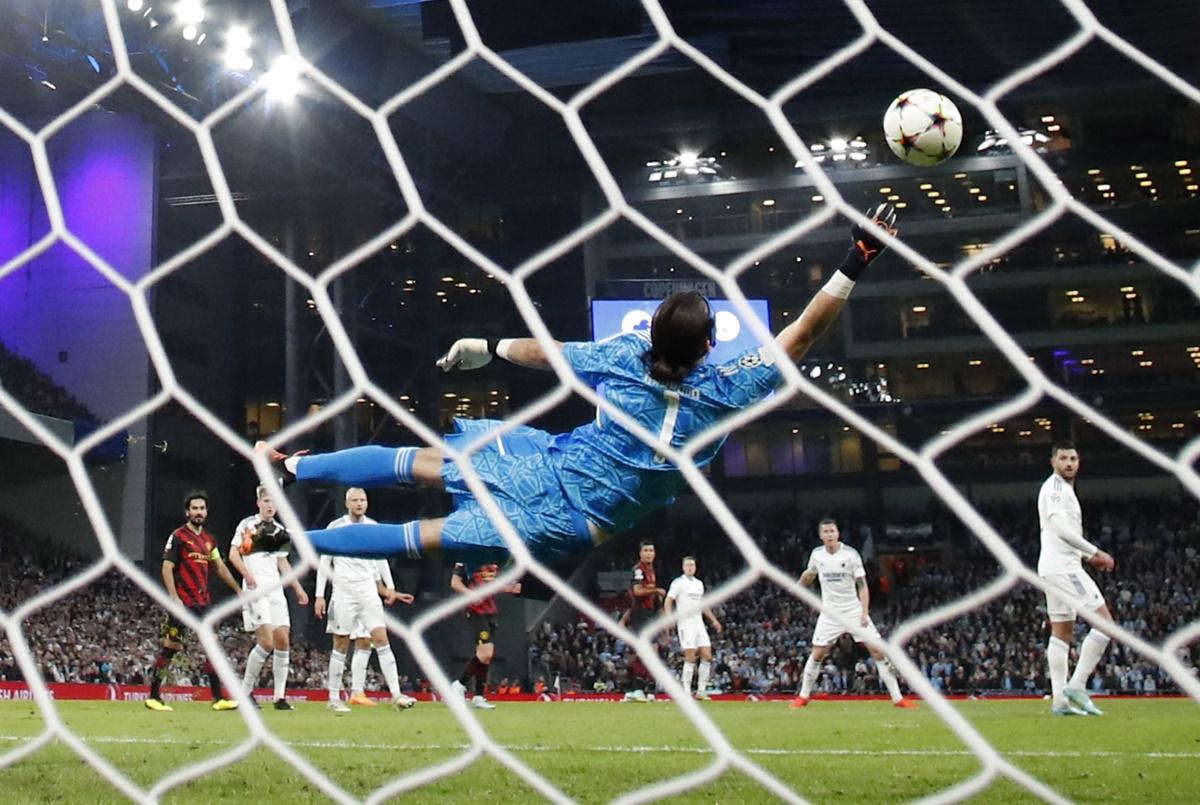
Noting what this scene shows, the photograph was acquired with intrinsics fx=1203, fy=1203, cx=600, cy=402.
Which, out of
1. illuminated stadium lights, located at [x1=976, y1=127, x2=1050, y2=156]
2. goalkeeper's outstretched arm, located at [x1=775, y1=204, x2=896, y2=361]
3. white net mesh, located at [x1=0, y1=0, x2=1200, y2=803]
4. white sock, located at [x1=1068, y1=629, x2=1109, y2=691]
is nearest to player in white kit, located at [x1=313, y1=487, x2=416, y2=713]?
white sock, located at [x1=1068, y1=629, x2=1109, y2=691]

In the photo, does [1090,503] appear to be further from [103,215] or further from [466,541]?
[466,541]

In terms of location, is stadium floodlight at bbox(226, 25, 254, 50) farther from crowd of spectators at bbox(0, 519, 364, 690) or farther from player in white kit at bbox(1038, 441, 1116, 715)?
player in white kit at bbox(1038, 441, 1116, 715)

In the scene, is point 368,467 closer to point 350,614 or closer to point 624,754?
point 624,754

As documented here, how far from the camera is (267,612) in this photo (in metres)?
7.37

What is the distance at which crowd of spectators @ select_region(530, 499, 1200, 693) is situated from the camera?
1672 cm

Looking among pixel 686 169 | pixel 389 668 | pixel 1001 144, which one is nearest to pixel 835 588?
→ pixel 389 668

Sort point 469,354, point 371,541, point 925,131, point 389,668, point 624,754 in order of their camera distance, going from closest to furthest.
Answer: point 469,354 < point 371,541 < point 925,131 < point 624,754 < point 389,668

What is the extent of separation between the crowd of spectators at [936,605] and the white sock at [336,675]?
9377 millimetres

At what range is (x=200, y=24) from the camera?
12.6 metres

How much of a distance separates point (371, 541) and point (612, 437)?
31.1 inches

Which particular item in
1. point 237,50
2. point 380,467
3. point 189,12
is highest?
point 237,50

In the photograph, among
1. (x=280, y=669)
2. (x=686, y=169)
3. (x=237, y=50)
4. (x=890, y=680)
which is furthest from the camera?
(x=686, y=169)

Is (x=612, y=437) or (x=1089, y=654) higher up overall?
(x=612, y=437)

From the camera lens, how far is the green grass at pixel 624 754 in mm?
3381
